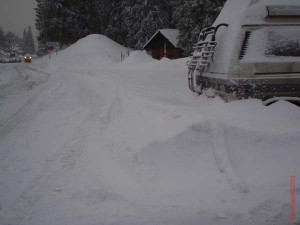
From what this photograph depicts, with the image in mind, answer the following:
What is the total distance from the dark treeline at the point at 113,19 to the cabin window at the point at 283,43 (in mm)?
25694

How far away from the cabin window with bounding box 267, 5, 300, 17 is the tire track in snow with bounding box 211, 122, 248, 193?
2.63m

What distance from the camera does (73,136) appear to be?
264 inches

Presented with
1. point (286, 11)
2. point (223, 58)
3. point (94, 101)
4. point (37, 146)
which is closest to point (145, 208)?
point (37, 146)

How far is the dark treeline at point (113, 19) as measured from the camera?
40562mm

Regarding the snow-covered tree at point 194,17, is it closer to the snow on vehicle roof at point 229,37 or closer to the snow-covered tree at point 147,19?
the snow-covered tree at point 147,19

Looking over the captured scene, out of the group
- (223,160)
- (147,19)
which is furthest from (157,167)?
(147,19)

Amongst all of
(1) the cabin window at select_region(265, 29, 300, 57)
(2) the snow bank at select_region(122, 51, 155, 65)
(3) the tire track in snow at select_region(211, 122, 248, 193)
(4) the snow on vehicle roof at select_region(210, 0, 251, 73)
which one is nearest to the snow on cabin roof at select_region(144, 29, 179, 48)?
(2) the snow bank at select_region(122, 51, 155, 65)

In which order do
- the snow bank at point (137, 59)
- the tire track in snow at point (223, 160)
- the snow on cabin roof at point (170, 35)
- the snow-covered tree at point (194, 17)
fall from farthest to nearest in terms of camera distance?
the snow on cabin roof at point (170, 35) → the snow-covered tree at point (194, 17) → the snow bank at point (137, 59) → the tire track in snow at point (223, 160)

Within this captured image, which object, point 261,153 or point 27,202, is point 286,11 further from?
point 27,202

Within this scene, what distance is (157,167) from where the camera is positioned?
4.84 metres

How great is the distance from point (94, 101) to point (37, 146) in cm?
416

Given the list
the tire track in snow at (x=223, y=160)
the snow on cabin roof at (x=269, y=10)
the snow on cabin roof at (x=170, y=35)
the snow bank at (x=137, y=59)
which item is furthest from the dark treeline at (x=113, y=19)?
the tire track in snow at (x=223, y=160)

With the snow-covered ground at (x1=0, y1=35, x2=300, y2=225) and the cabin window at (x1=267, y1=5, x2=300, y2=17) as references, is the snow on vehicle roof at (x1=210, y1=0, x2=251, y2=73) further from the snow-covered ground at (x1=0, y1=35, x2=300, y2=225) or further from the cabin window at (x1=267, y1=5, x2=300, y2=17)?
the snow-covered ground at (x1=0, y1=35, x2=300, y2=225)

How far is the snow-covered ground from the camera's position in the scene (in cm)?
383
